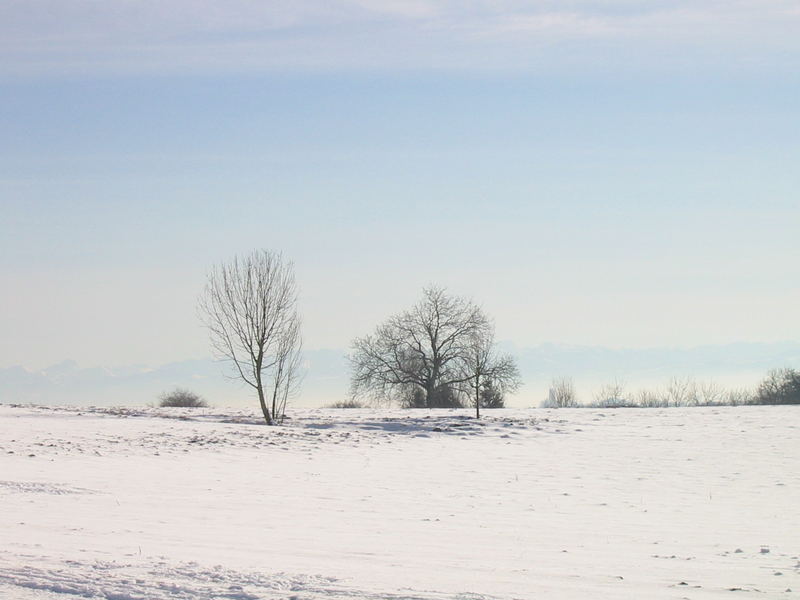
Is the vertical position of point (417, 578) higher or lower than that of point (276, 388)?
lower

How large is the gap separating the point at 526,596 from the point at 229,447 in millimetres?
16361

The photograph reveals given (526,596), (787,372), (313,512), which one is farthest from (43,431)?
(787,372)

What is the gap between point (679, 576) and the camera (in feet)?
24.7

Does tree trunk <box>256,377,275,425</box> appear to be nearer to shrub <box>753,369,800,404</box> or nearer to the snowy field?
the snowy field

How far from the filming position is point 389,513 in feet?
39.8

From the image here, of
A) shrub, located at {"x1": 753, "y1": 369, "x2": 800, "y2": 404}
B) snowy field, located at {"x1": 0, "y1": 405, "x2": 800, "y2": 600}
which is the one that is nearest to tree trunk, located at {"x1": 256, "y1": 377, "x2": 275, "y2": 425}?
snowy field, located at {"x1": 0, "y1": 405, "x2": 800, "y2": 600}

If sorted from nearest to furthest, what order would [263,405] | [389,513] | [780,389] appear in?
[389,513]
[263,405]
[780,389]

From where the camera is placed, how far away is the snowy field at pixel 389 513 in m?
6.89

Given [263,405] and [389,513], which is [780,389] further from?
[389,513]

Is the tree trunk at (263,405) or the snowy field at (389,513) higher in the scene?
the tree trunk at (263,405)

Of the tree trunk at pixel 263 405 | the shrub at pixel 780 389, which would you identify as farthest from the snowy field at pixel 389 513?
the shrub at pixel 780 389

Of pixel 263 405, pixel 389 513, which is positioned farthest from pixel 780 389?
pixel 389 513

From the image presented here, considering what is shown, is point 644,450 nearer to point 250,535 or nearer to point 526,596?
point 250,535

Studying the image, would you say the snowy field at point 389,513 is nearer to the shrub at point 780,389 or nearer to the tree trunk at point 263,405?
the tree trunk at point 263,405
